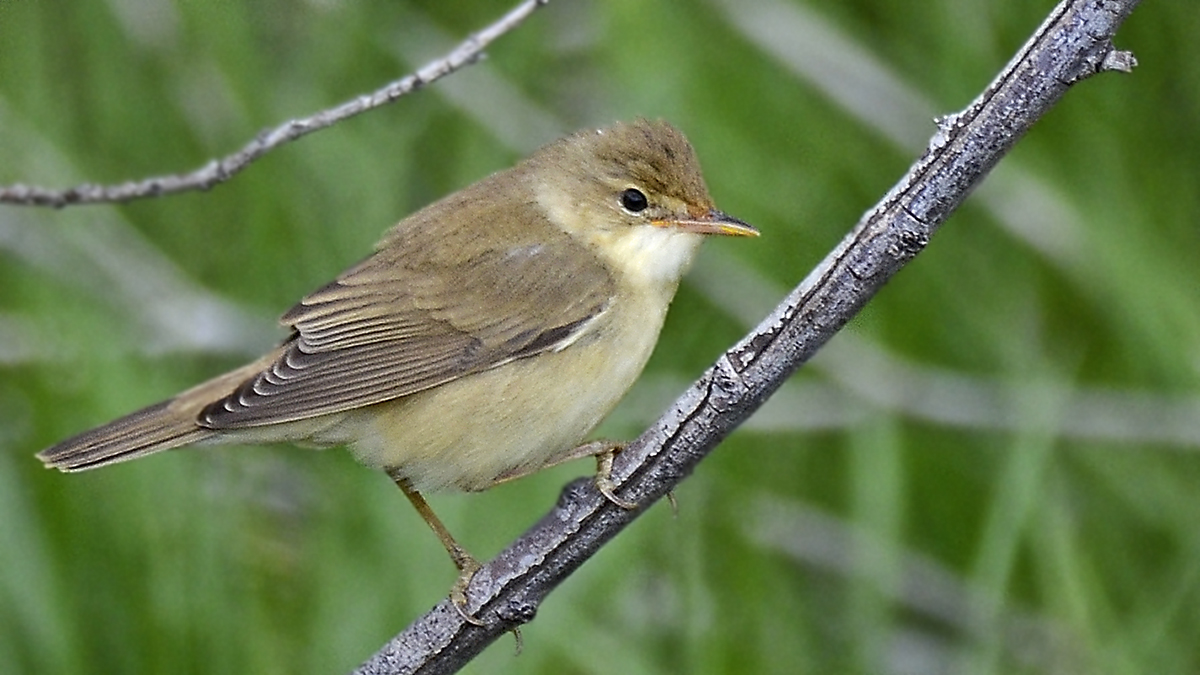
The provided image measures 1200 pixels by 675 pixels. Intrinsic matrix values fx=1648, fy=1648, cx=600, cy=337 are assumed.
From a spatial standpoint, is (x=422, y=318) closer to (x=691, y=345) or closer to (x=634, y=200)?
(x=634, y=200)

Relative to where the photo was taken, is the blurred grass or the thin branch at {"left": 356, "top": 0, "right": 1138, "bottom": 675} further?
the blurred grass

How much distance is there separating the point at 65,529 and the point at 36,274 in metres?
0.86

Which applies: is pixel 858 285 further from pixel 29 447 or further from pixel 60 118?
pixel 60 118

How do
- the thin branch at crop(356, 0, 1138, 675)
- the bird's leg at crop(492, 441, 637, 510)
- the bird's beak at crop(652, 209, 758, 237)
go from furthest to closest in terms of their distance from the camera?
1. the bird's beak at crop(652, 209, 758, 237)
2. the bird's leg at crop(492, 441, 637, 510)
3. the thin branch at crop(356, 0, 1138, 675)

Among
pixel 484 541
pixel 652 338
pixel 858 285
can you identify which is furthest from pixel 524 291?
pixel 858 285

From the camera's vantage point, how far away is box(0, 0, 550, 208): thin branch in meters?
3.37

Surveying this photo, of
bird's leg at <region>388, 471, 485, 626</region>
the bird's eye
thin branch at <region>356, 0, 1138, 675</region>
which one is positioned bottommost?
thin branch at <region>356, 0, 1138, 675</region>

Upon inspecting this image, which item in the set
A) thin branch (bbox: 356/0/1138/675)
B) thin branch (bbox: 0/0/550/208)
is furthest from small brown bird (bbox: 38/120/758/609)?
thin branch (bbox: 0/0/550/208)

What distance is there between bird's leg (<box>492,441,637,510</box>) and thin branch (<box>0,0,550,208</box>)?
863 millimetres

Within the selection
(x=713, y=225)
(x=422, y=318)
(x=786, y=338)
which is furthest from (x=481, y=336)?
(x=786, y=338)

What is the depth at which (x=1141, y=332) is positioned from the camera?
4785 millimetres

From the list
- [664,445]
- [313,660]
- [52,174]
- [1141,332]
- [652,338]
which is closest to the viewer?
[664,445]

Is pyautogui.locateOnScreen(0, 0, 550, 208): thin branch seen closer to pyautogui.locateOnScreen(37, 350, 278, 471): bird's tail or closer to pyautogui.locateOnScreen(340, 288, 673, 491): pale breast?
pyautogui.locateOnScreen(37, 350, 278, 471): bird's tail

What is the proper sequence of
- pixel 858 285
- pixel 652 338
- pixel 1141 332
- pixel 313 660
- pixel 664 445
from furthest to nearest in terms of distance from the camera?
pixel 1141 332, pixel 313 660, pixel 652 338, pixel 664 445, pixel 858 285
